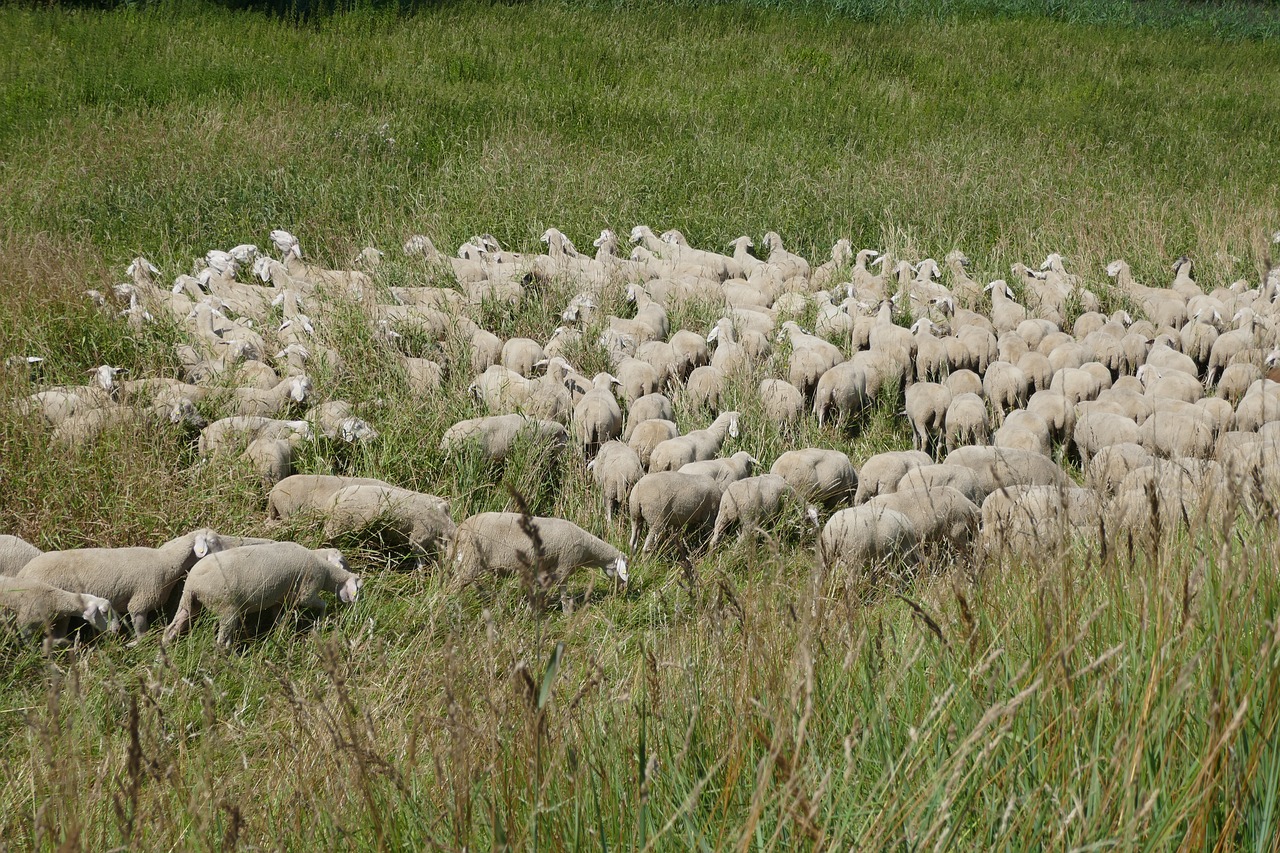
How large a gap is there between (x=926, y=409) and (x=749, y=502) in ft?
6.52

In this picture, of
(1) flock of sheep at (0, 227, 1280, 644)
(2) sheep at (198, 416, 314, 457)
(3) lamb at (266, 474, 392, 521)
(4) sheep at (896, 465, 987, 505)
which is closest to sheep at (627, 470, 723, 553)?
(1) flock of sheep at (0, 227, 1280, 644)

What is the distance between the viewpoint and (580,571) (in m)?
4.99

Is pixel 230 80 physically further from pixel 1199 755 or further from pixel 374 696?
pixel 1199 755

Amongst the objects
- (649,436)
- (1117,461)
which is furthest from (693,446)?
(1117,461)

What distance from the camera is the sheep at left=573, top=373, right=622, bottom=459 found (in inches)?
233

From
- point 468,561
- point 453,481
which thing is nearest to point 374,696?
point 468,561

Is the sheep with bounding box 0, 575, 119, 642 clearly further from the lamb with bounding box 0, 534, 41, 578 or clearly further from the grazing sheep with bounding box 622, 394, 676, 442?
the grazing sheep with bounding box 622, 394, 676, 442

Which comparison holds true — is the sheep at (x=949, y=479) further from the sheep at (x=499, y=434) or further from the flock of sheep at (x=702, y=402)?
the sheep at (x=499, y=434)

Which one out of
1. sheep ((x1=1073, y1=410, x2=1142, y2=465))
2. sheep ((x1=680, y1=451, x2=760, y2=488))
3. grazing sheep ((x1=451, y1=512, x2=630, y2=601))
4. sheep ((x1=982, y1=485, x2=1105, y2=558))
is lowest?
grazing sheep ((x1=451, y1=512, x2=630, y2=601))

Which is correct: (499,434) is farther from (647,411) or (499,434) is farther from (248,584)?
(248,584)

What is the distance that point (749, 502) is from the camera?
5051mm

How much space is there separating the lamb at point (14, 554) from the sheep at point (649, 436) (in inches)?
112

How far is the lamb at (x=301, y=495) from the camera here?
16.1ft

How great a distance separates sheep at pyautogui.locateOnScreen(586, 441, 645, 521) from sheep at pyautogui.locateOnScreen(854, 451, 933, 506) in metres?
1.16
